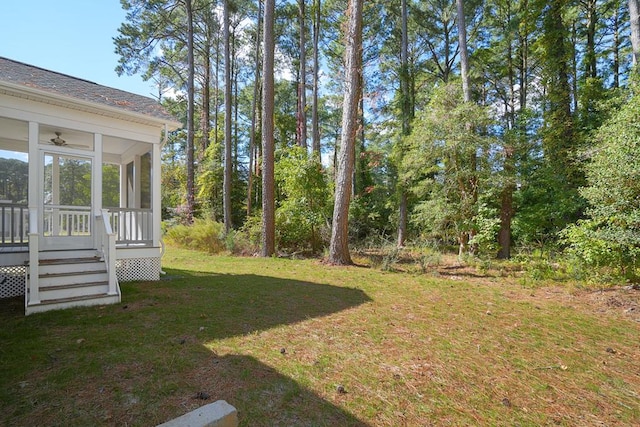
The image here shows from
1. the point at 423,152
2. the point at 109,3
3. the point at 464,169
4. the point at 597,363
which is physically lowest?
the point at 597,363

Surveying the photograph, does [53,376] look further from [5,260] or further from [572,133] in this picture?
[572,133]

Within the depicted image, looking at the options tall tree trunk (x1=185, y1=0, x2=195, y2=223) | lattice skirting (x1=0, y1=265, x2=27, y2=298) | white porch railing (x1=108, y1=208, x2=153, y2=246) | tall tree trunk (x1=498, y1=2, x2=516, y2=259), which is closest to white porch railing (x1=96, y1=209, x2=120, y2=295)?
white porch railing (x1=108, y1=208, x2=153, y2=246)

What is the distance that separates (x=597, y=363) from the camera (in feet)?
10.3

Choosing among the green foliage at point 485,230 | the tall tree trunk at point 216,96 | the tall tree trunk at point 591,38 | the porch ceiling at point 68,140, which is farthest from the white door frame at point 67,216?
the tall tree trunk at point 591,38

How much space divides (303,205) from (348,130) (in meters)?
3.85

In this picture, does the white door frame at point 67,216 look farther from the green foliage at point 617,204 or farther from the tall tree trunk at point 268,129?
the green foliage at point 617,204

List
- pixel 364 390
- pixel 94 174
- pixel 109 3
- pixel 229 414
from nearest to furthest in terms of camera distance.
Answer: pixel 229 414, pixel 364 390, pixel 94 174, pixel 109 3

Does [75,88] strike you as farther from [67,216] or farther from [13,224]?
[13,224]

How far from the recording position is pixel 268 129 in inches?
420

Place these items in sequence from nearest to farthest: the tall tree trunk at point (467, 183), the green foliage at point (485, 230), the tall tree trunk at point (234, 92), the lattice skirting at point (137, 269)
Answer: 1. the lattice skirting at point (137, 269)
2. the green foliage at point (485, 230)
3. the tall tree trunk at point (467, 183)
4. the tall tree trunk at point (234, 92)

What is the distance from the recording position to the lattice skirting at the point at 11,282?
547 centimetres

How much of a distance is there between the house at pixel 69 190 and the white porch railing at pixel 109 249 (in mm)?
18

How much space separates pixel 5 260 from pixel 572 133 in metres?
16.2

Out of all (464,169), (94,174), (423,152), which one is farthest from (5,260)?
(464,169)
